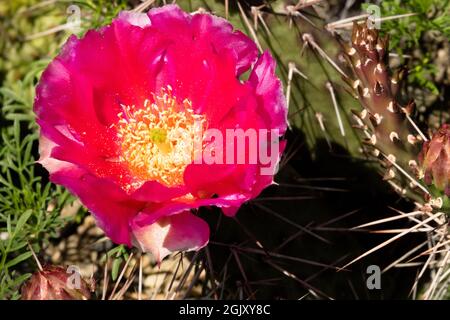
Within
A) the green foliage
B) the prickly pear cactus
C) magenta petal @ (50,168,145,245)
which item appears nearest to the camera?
magenta petal @ (50,168,145,245)

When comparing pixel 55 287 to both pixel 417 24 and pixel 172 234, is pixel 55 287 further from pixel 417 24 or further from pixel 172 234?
pixel 417 24

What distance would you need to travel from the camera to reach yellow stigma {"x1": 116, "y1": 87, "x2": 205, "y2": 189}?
1.11m

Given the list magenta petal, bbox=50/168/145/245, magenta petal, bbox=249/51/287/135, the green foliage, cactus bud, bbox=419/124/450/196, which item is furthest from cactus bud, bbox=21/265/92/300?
the green foliage

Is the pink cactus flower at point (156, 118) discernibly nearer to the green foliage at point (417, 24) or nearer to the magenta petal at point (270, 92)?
the magenta petal at point (270, 92)

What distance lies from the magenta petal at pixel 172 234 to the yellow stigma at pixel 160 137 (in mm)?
144

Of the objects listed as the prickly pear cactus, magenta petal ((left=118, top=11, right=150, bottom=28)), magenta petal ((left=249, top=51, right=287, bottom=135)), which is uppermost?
magenta petal ((left=118, top=11, right=150, bottom=28))

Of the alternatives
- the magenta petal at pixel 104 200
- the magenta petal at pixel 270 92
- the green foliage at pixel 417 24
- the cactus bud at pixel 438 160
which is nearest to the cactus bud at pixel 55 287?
the magenta petal at pixel 104 200

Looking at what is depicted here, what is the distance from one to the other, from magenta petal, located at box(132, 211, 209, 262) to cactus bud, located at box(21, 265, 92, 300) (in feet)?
0.33

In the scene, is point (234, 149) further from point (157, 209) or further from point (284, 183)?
point (284, 183)

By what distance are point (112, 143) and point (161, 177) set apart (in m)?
0.10

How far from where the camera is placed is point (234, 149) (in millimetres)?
1000

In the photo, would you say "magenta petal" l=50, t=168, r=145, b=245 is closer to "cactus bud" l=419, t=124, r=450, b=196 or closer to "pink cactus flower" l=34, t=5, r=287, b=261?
"pink cactus flower" l=34, t=5, r=287, b=261

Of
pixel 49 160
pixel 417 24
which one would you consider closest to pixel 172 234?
pixel 49 160
